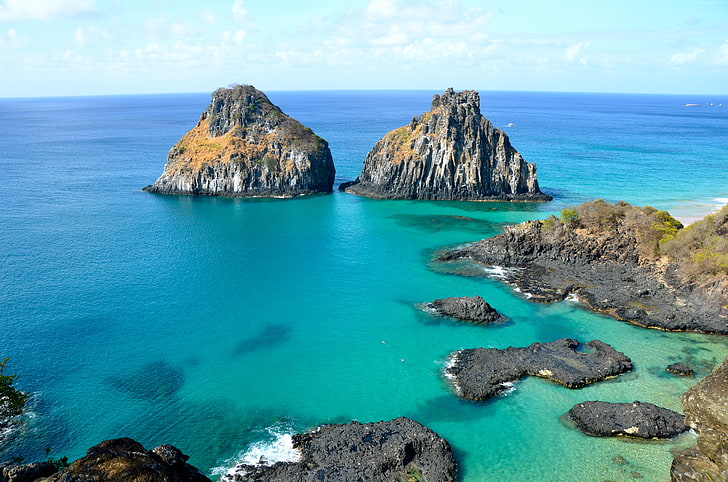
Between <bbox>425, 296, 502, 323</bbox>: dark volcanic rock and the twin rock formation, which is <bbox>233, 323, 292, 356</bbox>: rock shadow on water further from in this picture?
the twin rock formation

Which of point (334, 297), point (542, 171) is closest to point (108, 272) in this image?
point (334, 297)

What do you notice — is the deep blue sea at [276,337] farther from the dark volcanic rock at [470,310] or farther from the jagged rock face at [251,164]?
the jagged rock face at [251,164]

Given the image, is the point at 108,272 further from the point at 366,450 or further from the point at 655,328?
the point at 655,328

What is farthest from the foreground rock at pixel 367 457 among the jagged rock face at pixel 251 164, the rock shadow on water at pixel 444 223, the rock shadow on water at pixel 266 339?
the jagged rock face at pixel 251 164

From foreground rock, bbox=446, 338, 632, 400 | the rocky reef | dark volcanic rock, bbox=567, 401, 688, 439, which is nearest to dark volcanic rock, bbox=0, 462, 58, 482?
the rocky reef

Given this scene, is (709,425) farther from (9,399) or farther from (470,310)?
(9,399)

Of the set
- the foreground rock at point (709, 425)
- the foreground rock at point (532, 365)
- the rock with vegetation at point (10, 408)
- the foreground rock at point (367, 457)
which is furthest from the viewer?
the foreground rock at point (532, 365)

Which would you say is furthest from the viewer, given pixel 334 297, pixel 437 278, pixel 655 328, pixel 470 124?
pixel 470 124
